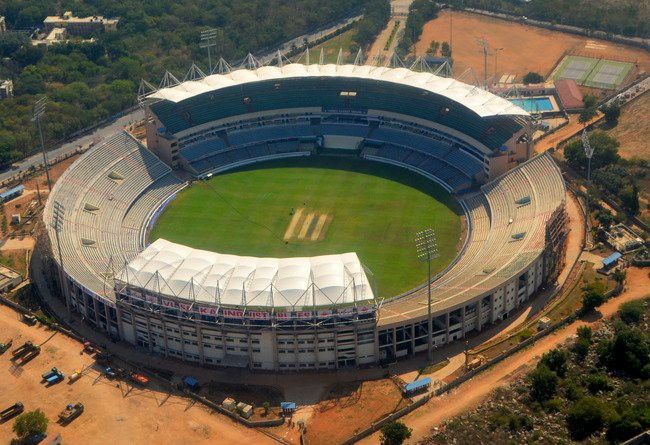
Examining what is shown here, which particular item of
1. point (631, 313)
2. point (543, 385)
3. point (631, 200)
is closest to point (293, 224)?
point (631, 200)

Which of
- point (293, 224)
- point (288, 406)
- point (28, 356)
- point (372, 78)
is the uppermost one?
point (372, 78)

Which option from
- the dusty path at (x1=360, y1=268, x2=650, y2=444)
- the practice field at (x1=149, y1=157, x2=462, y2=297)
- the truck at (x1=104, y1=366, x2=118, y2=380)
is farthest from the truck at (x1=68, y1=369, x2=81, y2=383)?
the dusty path at (x1=360, y1=268, x2=650, y2=444)

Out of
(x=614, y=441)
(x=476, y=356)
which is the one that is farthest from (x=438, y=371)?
(x=614, y=441)

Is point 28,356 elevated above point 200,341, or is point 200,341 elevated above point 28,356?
point 200,341

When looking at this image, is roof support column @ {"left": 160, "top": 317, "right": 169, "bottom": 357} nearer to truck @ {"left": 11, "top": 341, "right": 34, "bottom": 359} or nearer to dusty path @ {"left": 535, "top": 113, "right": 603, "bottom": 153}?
truck @ {"left": 11, "top": 341, "right": 34, "bottom": 359}

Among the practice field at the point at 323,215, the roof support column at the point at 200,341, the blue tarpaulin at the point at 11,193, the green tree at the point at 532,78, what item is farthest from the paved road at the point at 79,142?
the green tree at the point at 532,78

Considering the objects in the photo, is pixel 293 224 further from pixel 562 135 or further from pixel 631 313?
pixel 562 135
